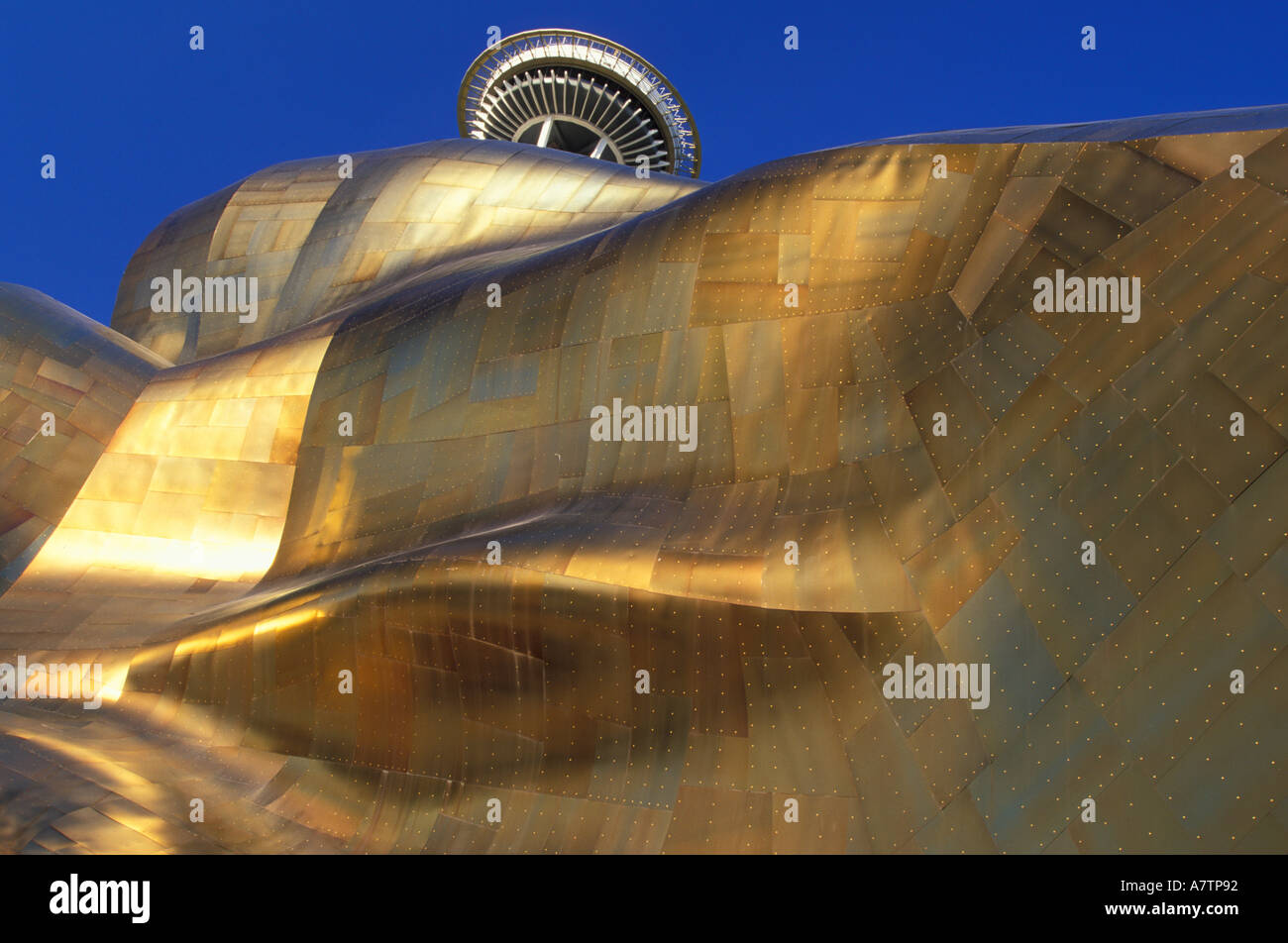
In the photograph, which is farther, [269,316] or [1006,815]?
[269,316]

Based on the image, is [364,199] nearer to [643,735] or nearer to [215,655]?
[215,655]

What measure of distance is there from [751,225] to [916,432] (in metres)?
2.66

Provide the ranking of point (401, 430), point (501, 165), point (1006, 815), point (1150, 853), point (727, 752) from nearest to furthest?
point (1150, 853)
point (1006, 815)
point (727, 752)
point (401, 430)
point (501, 165)

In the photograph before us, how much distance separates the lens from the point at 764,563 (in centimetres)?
738

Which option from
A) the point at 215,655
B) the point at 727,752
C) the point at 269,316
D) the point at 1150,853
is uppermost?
the point at 269,316

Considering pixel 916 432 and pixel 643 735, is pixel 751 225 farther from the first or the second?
pixel 643 735

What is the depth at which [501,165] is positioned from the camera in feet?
55.1

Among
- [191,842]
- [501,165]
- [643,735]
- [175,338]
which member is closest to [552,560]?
[643,735]

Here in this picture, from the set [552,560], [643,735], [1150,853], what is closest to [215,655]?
[552,560]

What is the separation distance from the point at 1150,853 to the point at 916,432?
9.97 ft

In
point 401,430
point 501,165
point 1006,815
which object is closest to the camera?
point 1006,815

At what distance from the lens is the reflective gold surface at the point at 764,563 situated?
5906mm

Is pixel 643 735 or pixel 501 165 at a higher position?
pixel 501 165

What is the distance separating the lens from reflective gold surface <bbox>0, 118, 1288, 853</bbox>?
233 inches
